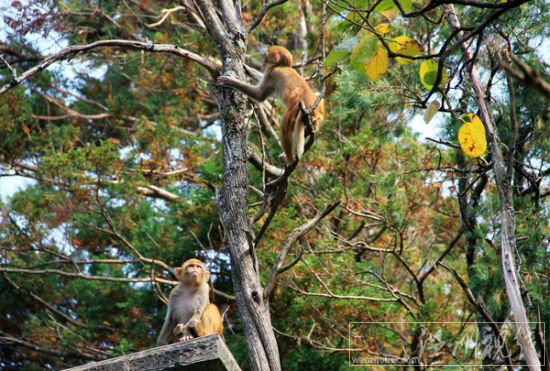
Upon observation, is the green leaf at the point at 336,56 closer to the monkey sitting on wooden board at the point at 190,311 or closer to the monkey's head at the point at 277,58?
the monkey sitting on wooden board at the point at 190,311

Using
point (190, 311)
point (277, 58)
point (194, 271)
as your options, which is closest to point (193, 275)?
point (194, 271)

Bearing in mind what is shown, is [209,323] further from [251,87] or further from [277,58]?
[277,58]

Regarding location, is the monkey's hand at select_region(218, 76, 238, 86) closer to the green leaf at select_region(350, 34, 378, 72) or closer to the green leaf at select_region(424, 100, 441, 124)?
the green leaf at select_region(424, 100, 441, 124)

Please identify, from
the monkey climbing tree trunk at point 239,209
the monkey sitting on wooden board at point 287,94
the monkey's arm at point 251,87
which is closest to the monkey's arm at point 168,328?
the monkey climbing tree trunk at point 239,209

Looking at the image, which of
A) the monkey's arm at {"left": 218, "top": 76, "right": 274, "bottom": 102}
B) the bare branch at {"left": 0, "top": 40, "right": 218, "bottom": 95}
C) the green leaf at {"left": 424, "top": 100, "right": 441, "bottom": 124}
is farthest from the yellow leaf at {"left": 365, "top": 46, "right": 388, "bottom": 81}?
the bare branch at {"left": 0, "top": 40, "right": 218, "bottom": 95}

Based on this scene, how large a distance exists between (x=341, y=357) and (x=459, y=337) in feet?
5.83

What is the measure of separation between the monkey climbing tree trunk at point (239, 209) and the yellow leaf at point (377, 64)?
220 centimetres

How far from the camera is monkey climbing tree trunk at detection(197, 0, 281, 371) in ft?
16.0

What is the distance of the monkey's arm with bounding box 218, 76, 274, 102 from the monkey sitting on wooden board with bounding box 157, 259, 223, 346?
5.80ft

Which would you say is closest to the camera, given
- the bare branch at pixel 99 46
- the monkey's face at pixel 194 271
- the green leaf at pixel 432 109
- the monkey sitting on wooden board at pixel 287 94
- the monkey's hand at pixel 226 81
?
the green leaf at pixel 432 109

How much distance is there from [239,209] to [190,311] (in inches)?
64.3

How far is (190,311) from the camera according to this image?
636 centimetres

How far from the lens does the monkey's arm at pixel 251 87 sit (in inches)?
224

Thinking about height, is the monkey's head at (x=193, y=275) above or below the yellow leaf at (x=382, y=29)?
above
